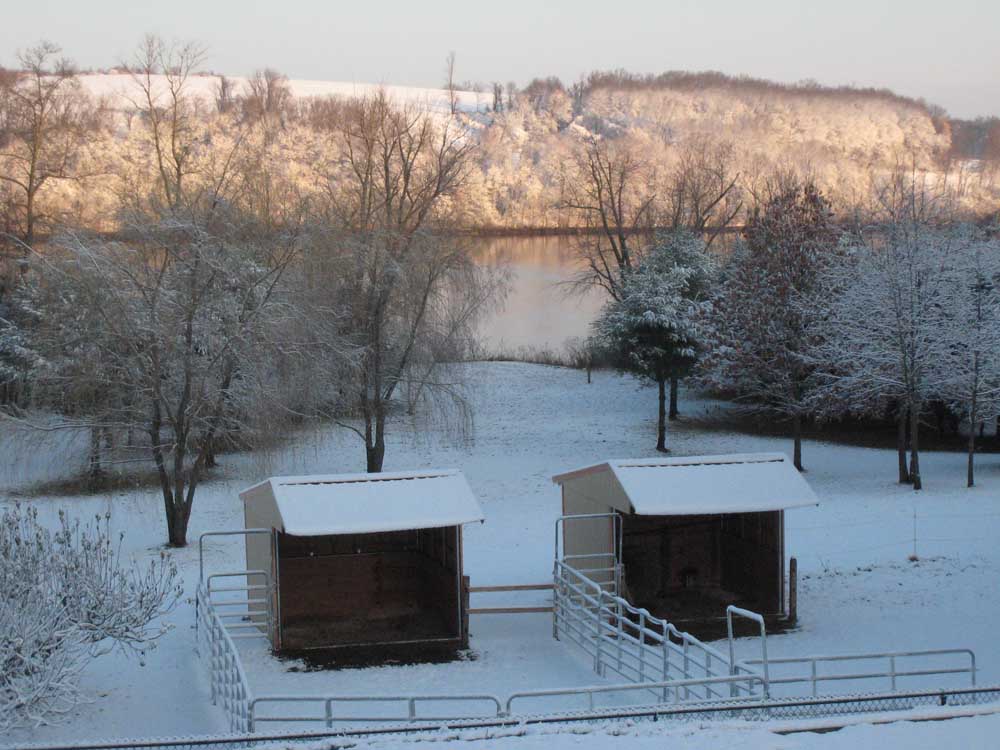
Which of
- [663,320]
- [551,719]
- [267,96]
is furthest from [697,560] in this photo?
[267,96]

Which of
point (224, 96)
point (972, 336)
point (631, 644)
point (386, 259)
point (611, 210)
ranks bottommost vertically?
point (631, 644)

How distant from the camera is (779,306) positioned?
27.3 m

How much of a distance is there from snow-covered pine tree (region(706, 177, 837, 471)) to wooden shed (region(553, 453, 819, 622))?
11167 millimetres

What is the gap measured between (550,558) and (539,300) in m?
42.7

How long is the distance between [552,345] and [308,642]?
35871mm

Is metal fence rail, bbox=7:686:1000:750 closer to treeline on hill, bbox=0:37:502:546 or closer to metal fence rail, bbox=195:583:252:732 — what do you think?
metal fence rail, bbox=195:583:252:732

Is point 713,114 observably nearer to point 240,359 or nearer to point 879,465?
point 879,465

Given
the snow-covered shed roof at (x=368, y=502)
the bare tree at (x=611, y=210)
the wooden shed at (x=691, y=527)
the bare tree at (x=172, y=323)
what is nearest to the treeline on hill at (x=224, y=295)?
the bare tree at (x=172, y=323)

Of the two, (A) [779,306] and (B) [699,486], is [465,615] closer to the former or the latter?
(B) [699,486]

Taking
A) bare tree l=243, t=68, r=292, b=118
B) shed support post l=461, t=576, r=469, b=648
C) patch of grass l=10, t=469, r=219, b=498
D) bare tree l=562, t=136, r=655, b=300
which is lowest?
patch of grass l=10, t=469, r=219, b=498

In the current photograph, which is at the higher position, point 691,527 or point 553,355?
point 553,355

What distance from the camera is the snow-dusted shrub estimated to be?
9375mm

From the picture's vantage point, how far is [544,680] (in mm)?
12336

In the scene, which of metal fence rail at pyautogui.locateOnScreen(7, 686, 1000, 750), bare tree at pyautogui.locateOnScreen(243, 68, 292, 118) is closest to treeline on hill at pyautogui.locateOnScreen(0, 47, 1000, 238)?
bare tree at pyautogui.locateOnScreen(243, 68, 292, 118)
